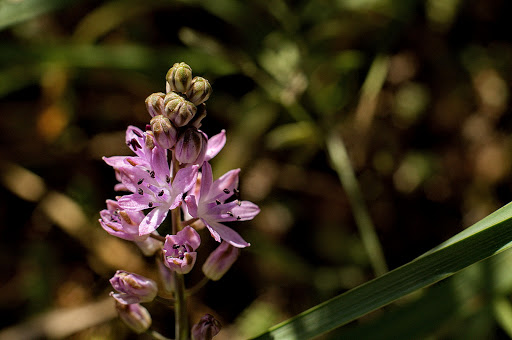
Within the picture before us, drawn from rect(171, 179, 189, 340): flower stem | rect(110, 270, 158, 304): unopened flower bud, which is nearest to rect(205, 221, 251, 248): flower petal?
rect(171, 179, 189, 340): flower stem

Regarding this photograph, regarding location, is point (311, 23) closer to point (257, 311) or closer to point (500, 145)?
point (500, 145)

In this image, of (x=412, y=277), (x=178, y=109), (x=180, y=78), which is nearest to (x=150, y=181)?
(x=178, y=109)

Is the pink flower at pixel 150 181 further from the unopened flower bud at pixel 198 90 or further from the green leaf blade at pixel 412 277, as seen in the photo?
the green leaf blade at pixel 412 277

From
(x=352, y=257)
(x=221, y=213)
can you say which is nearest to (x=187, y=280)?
(x=352, y=257)

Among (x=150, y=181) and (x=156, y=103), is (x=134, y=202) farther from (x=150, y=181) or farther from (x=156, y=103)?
(x=156, y=103)

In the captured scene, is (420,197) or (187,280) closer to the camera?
(187,280)

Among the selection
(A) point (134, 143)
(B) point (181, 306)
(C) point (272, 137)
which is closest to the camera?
(A) point (134, 143)

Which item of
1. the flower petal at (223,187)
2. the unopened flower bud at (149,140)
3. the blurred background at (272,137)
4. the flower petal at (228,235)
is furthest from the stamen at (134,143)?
the blurred background at (272,137)
